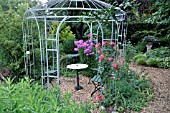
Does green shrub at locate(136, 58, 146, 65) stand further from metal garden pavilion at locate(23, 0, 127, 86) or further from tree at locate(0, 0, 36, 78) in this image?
tree at locate(0, 0, 36, 78)

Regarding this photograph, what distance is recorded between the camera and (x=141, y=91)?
421cm

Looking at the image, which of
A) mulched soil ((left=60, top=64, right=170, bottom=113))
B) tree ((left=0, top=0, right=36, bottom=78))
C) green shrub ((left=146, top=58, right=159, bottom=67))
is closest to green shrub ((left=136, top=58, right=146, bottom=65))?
green shrub ((left=146, top=58, right=159, bottom=67))

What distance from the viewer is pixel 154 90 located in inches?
171

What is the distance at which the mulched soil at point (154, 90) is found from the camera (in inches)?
140

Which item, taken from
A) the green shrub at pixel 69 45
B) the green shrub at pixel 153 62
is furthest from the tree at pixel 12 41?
the green shrub at pixel 153 62

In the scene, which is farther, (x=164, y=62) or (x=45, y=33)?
(x=164, y=62)

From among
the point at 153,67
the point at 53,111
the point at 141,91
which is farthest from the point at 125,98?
the point at 153,67

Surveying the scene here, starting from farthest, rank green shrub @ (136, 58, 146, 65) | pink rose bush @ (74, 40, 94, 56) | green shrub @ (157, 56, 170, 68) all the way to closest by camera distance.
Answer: green shrub @ (136, 58, 146, 65)
green shrub @ (157, 56, 170, 68)
pink rose bush @ (74, 40, 94, 56)

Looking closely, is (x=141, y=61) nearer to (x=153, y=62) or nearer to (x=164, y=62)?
(x=153, y=62)

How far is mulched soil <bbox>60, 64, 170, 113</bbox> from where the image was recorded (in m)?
3.56

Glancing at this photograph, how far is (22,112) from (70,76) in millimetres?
5249

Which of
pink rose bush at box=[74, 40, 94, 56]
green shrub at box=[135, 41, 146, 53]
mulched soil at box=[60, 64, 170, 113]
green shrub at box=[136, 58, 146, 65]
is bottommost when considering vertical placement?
mulched soil at box=[60, 64, 170, 113]

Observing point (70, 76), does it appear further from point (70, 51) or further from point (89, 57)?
point (70, 51)

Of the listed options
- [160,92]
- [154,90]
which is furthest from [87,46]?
[160,92]
